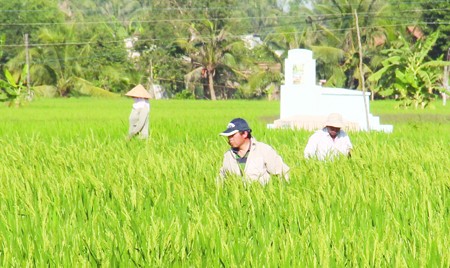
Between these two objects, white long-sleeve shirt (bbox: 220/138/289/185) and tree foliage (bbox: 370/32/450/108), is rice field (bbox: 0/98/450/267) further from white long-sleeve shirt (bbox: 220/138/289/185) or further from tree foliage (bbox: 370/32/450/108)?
tree foliage (bbox: 370/32/450/108)

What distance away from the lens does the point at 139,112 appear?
10352 millimetres

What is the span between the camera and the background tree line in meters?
41.2

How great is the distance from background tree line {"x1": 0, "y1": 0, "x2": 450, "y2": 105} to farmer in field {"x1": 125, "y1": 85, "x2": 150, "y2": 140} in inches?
1024

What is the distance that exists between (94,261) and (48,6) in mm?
50707

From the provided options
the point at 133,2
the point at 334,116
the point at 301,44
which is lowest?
the point at 334,116

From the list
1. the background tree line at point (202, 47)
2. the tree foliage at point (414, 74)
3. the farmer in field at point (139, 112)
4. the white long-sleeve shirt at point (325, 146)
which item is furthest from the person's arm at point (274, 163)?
the background tree line at point (202, 47)

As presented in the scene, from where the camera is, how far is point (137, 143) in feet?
35.7

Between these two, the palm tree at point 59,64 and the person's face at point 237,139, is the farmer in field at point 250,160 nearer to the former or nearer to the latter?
the person's face at point 237,139

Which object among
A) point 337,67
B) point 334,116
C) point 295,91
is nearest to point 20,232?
point 334,116

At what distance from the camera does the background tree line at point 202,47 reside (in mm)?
41231

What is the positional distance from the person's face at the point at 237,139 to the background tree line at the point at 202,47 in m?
30.7

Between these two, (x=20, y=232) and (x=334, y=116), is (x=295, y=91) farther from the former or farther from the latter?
(x=20, y=232)

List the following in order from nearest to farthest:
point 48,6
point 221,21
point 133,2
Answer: point 221,21 → point 48,6 → point 133,2

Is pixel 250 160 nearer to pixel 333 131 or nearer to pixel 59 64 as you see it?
pixel 333 131
